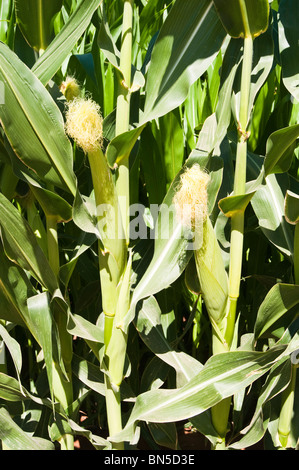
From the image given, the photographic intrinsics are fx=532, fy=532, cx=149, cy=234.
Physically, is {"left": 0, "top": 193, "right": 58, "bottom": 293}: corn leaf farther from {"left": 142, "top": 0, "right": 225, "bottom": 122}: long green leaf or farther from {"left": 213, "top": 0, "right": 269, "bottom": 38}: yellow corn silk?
{"left": 213, "top": 0, "right": 269, "bottom": 38}: yellow corn silk

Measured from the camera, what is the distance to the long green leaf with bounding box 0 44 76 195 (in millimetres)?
939

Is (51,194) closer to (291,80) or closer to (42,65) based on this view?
(42,65)

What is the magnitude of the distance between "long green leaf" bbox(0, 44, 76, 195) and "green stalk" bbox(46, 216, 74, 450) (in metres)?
0.13

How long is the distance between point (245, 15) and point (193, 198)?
358 mm

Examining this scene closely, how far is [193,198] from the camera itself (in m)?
0.96

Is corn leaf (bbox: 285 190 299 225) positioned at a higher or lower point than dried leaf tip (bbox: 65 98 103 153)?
lower

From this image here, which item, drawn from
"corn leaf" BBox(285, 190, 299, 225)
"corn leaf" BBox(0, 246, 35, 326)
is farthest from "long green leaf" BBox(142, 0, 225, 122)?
"corn leaf" BBox(0, 246, 35, 326)

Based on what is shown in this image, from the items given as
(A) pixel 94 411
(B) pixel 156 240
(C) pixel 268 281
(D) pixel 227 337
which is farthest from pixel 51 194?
(A) pixel 94 411

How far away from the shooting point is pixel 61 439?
3.79ft

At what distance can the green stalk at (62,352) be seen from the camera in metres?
1.12

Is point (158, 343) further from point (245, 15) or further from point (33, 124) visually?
point (245, 15)

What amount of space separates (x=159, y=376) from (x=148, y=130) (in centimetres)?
57

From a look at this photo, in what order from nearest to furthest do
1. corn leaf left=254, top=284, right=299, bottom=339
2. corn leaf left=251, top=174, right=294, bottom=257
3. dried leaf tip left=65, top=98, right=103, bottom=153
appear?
dried leaf tip left=65, top=98, right=103, bottom=153 → corn leaf left=254, top=284, right=299, bottom=339 → corn leaf left=251, top=174, right=294, bottom=257

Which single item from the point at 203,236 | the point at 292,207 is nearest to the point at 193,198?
the point at 203,236
